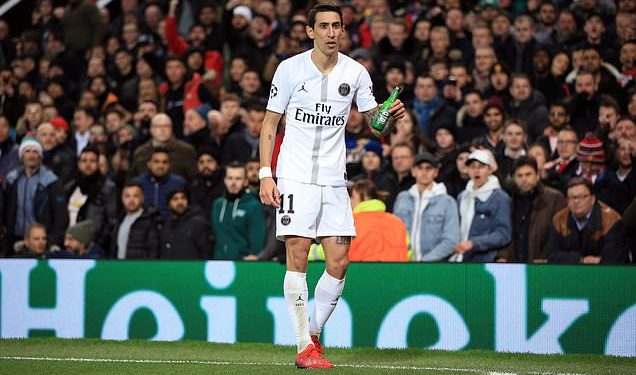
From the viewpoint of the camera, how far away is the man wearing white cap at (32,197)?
13844mm

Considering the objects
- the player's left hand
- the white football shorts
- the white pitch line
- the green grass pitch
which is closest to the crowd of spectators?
the green grass pitch

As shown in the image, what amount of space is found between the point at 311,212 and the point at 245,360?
1.47m

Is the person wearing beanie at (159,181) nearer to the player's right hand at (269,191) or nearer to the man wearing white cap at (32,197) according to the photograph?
the man wearing white cap at (32,197)

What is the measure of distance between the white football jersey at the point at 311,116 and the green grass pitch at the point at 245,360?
4.23 feet

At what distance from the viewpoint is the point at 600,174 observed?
11.7 meters

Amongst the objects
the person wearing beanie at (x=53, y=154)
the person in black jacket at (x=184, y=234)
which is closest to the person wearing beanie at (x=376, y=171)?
the person in black jacket at (x=184, y=234)

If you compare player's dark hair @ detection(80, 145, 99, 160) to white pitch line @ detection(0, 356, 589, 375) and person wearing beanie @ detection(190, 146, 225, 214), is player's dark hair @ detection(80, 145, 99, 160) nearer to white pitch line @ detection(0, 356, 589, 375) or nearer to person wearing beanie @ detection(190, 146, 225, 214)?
person wearing beanie @ detection(190, 146, 225, 214)

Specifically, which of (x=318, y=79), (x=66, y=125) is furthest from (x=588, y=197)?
(x=66, y=125)

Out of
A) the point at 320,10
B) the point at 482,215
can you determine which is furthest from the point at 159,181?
the point at 320,10

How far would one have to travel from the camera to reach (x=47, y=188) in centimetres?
1398

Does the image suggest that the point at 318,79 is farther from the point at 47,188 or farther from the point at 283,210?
the point at 47,188

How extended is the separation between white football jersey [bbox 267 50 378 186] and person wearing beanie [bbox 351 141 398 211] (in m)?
4.19

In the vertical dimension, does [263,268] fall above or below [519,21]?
below

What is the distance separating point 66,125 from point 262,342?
6.44 metres
